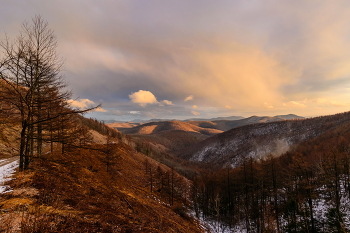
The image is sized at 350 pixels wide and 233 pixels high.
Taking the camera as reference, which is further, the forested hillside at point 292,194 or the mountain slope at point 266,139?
the mountain slope at point 266,139

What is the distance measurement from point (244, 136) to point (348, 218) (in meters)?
177

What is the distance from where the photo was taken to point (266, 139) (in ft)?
521

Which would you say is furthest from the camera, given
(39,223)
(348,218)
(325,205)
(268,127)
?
(268,127)

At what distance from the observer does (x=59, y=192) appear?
34.7ft

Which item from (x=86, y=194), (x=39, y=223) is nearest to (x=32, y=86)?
(x=39, y=223)

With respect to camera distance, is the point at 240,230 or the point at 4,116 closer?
the point at 4,116

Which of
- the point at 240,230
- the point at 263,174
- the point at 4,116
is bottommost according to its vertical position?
the point at 240,230

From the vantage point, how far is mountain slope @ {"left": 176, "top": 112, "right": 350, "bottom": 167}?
423ft

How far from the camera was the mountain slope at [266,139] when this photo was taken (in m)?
129

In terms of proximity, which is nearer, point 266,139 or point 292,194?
point 292,194

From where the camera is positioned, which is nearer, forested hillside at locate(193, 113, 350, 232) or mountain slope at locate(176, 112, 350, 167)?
forested hillside at locate(193, 113, 350, 232)

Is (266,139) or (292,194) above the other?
(292,194)

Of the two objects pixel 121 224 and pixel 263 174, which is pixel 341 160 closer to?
pixel 263 174

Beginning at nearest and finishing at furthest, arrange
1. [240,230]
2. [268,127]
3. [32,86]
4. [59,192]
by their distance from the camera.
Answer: [32,86], [59,192], [240,230], [268,127]
